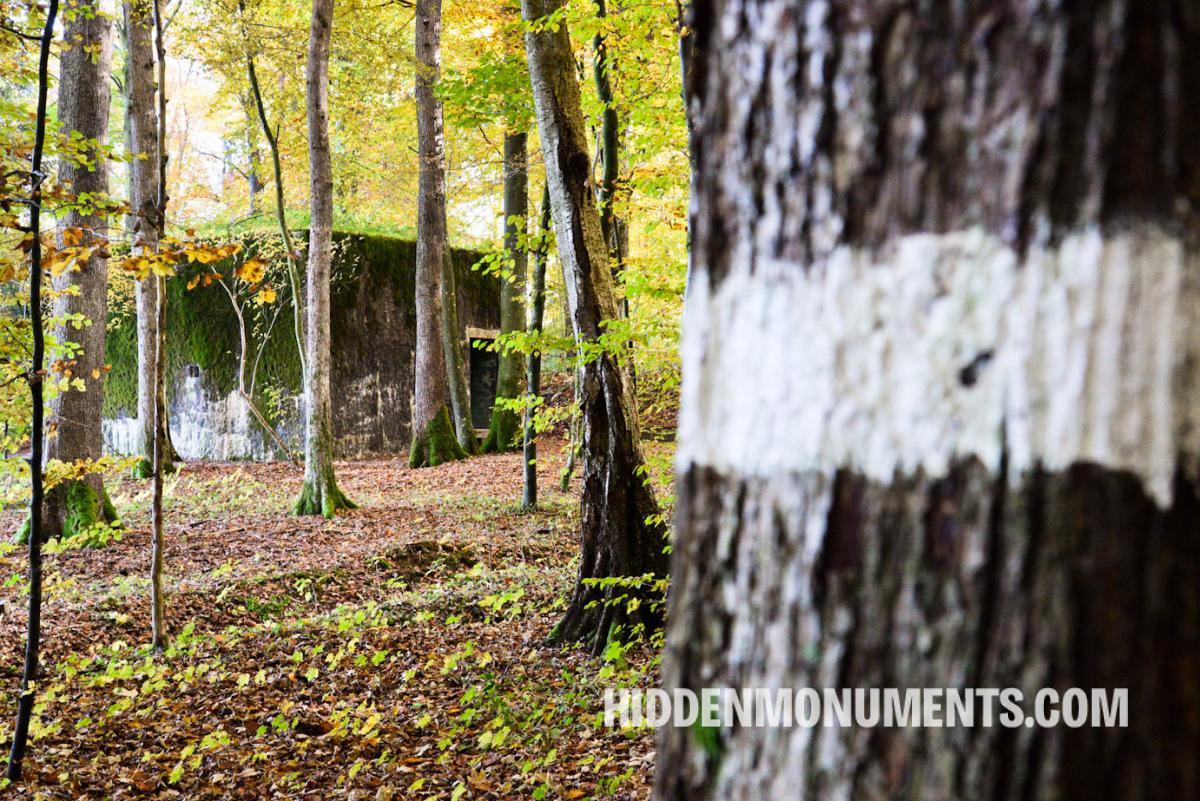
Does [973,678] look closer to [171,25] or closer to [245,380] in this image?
[245,380]

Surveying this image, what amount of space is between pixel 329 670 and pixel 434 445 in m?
8.39

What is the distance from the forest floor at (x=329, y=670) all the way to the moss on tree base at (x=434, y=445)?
3974 mm

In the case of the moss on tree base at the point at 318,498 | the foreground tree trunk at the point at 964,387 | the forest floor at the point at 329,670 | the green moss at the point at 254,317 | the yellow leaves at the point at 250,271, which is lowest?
the forest floor at the point at 329,670

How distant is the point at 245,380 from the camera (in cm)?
1516

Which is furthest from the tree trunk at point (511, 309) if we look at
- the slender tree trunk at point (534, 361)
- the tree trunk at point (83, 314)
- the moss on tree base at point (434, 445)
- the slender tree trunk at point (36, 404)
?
the slender tree trunk at point (36, 404)

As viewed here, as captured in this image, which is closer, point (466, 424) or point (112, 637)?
point (112, 637)

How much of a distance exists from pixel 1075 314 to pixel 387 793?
3.94 meters

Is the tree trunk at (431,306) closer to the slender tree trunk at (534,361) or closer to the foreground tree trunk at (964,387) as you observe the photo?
the slender tree trunk at (534,361)

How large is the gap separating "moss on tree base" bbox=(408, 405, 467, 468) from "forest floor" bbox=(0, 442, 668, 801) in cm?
397

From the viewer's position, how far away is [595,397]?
5312mm

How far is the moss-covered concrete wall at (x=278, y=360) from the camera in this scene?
1512cm

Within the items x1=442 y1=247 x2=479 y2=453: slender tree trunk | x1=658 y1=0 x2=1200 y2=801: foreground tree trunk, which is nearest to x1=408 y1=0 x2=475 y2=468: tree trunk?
x1=442 y1=247 x2=479 y2=453: slender tree trunk

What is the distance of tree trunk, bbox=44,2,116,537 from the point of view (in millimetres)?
8750

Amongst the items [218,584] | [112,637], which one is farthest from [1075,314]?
[218,584]
